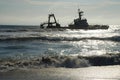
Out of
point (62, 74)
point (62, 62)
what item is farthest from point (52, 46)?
point (62, 74)

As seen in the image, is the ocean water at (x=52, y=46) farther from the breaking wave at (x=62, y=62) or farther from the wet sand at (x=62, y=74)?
the wet sand at (x=62, y=74)

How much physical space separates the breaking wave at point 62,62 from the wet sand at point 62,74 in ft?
3.92

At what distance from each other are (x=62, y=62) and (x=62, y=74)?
138 inches

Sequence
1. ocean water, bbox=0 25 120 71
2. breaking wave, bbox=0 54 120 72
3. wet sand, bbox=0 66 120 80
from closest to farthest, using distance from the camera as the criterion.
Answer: wet sand, bbox=0 66 120 80 < breaking wave, bbox=0 54 120 72 < ocean water, bbox=0 25 120 71

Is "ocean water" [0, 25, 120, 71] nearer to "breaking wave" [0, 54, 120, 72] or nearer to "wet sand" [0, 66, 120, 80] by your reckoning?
"breaking wave" [0, 54, 120, 72]

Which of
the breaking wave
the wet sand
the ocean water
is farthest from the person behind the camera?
the ocean water

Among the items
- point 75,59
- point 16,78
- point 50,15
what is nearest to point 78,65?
point 75,59

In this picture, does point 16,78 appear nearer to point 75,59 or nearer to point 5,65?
point 5,65

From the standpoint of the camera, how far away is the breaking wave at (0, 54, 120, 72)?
18172 mm

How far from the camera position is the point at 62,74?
51.2 ft

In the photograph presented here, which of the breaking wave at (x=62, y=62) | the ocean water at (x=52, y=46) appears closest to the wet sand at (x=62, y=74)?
the breaking wave at (x=62, y=62)

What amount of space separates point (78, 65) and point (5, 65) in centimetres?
426

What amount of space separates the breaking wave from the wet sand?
119 centimetres

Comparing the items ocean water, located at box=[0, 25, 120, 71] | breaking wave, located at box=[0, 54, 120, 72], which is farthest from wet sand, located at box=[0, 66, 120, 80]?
ocean water, located at box=[0, 25, 120, 71]
